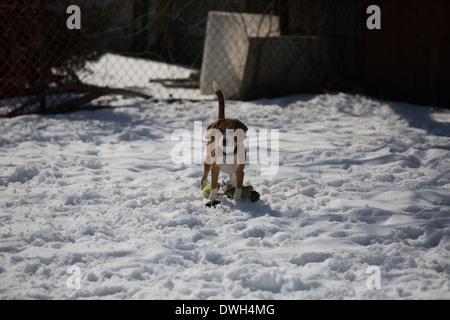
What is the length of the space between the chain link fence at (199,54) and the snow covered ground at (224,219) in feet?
3.42

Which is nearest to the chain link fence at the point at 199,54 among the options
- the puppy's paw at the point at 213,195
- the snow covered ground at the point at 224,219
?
the snow covered ground at the point at 224,219

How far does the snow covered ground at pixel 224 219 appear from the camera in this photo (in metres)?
2.28

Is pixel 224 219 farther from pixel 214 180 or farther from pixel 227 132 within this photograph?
pixel 227 132

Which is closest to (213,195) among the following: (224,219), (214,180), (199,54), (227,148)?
(214,180)

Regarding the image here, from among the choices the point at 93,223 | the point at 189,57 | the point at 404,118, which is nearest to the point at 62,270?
the point at 93,223

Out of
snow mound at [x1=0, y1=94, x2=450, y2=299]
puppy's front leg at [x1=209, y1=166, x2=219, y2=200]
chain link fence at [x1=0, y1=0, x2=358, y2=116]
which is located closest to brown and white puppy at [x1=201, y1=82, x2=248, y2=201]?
puppy's front leg at [x1=209, y1=166, x2=219, y2=200]

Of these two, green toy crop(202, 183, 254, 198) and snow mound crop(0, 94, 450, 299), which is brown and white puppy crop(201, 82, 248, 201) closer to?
green toy crop(202, 183, 254, 198)

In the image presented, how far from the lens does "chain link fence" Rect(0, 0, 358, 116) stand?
5879 mm

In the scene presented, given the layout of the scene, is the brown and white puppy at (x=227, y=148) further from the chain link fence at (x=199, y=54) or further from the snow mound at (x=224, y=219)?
the chain link fence at (x=199, y=54)

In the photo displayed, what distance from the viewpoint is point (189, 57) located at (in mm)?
10781

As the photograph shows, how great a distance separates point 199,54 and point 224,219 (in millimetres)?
3932

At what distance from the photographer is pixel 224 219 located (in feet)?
9.77

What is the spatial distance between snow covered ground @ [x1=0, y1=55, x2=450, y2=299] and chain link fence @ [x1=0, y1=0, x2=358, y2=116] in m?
1.04

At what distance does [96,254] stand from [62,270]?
204 mm
